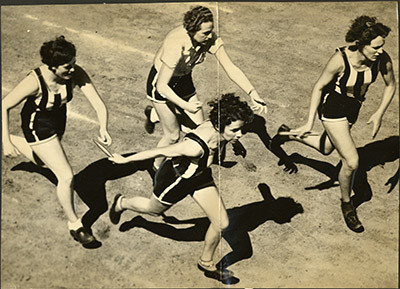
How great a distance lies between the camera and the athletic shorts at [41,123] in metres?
4.27

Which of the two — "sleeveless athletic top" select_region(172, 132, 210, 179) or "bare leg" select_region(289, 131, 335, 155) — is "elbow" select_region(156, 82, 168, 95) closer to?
"sleeveless athletic top" select_region(172, 132, 210, 179)

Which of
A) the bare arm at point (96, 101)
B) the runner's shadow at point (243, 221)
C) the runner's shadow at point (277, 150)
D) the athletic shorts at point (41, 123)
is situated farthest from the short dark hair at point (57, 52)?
the runner's shadow at point (277, 150)

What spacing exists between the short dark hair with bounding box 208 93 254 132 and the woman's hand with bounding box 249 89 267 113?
0.04 m

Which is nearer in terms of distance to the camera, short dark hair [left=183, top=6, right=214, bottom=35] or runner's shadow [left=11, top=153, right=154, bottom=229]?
short dark hair [left=183, top=6, right=214, bottom=35]

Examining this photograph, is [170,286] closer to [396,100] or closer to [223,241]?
[223,241]

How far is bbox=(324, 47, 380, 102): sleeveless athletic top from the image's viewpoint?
167 inches

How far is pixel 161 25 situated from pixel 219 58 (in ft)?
1.32

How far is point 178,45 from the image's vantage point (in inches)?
167

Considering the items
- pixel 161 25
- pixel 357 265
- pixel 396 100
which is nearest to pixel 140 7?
pixel 161 25

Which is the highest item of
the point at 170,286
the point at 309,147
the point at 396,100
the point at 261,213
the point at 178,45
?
the point at 178,45

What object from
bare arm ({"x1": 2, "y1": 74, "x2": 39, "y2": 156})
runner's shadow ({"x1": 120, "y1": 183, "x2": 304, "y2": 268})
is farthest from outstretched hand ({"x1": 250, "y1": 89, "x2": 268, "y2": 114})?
bare arm ({"x1": 2, "y1": 74, "x2": 39, "y2": 156})

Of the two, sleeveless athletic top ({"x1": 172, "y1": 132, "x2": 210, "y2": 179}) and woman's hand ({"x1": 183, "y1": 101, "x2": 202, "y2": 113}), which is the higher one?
woman's hand ({"x1": 183, "y1": 101, "x2": 202, "y2": 113})

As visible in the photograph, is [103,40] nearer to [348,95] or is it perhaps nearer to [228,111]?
[228,111]

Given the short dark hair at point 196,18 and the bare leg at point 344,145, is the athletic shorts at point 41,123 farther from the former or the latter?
the bare leg at point 344,145
